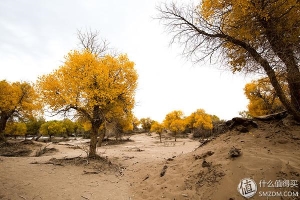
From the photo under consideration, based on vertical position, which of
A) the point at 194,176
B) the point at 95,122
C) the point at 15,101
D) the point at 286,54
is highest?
the point at 15,101

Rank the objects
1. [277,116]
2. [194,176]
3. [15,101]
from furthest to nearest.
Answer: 1. [15,101]
2. [277,116]
3. [194,176]

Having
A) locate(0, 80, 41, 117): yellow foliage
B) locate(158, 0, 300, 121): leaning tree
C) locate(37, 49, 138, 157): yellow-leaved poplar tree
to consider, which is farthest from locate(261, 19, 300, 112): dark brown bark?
locate(0, 80, 41, 117): yellow foliage

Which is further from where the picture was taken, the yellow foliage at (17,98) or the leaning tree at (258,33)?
the yellow foliage at (17,98)

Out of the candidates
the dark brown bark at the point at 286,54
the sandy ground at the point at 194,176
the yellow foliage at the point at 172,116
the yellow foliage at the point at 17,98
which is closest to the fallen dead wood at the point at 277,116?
the sandy ground at the point at 194,176

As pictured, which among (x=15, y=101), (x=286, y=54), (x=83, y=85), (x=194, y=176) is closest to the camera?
(x=286, y=54)

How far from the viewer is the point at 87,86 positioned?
11117 mm

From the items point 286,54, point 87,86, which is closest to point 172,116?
point 87,86

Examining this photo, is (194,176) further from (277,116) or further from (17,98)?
(17,98)

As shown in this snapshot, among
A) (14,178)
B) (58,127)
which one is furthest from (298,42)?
(58,127)

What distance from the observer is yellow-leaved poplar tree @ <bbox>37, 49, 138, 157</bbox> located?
11.0 meters

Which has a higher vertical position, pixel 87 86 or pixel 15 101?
pixel 15 101

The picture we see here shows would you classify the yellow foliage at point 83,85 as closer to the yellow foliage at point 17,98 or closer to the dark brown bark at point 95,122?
the dark brown bark at point 95,122

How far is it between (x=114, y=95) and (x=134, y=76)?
6.85ft

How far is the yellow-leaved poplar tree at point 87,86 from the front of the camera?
1102 centimetres
